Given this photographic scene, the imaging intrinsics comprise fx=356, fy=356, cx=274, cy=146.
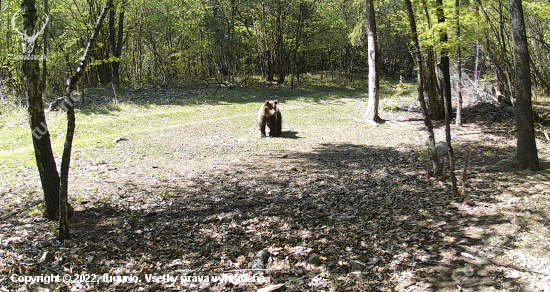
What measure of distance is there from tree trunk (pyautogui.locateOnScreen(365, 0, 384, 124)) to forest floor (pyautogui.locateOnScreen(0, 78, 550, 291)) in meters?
2.86

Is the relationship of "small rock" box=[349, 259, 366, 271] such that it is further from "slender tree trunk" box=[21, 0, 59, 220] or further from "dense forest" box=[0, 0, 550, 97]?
"dense forest" box=[0, 0, 550, 97]

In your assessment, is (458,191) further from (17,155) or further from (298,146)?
(17,155)

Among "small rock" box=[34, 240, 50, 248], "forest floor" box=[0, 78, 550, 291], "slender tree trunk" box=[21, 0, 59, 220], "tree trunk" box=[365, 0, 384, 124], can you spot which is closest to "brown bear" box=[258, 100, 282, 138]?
"forest floor" box=[0, 78, 550, 291]

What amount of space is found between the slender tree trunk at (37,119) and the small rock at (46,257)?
1069 mm

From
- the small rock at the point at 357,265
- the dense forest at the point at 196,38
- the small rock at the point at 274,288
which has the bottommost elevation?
the small rock at the point at 274,288

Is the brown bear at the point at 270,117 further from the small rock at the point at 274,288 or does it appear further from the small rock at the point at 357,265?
the small rock at the point at 274,288

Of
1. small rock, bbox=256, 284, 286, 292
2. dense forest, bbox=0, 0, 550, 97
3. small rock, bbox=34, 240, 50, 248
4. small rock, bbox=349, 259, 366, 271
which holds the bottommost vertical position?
small rock, bbox=256, 284, 286, 292

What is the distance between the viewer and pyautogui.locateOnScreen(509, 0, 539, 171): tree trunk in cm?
610

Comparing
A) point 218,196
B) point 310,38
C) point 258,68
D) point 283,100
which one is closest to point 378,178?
point 218,196

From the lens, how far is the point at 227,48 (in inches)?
995

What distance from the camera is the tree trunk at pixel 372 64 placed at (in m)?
13.0

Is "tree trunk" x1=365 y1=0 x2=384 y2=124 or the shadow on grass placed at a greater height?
"tree trunk" x1=365 y1=0 x2=384 y2=124

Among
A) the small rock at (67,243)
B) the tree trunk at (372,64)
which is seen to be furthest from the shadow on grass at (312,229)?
the tree trunk at (372,64)

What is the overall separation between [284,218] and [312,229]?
565 mm
